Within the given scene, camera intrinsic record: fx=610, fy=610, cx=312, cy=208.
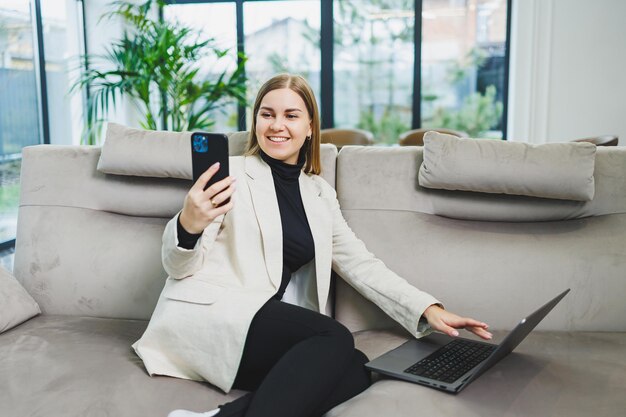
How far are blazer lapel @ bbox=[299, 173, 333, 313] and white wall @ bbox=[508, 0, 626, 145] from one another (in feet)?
13.1

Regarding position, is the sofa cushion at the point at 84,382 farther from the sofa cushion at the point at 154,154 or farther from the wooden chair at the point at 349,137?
the wooden chair at the point at 349,137

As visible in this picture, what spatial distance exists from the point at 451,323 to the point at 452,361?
111 millimetres

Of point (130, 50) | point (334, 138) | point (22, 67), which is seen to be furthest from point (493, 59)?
point (22, 67)

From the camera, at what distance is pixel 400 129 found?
586 centimetres

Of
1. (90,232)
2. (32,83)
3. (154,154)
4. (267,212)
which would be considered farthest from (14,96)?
(267,212)

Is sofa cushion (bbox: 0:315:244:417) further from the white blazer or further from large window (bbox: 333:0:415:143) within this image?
large window (bbox: 333:0:415:143)

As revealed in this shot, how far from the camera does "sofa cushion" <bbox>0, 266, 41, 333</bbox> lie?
169 cm

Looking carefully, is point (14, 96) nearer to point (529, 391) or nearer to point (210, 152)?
point (210, 152)

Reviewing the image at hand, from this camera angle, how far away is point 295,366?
128 centimetres

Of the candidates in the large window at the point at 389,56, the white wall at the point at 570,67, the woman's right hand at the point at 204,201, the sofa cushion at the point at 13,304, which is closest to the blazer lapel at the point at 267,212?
the woman's right hand at the point at 204,201

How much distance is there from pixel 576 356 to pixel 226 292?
88 cm

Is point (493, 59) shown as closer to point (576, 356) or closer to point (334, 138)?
point (334, 138)

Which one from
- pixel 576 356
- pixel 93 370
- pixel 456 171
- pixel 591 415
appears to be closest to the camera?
pixel 591 415

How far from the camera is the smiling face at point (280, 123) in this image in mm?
1630
